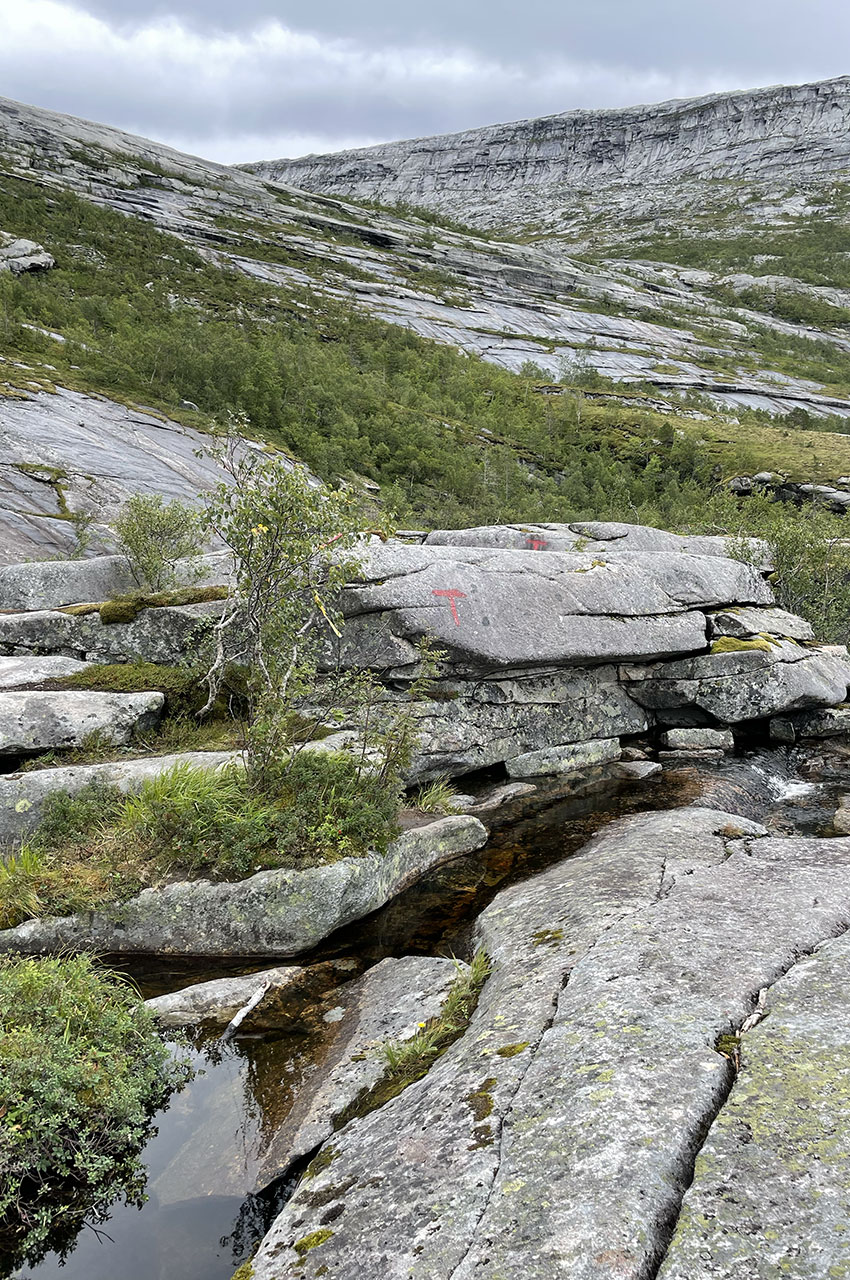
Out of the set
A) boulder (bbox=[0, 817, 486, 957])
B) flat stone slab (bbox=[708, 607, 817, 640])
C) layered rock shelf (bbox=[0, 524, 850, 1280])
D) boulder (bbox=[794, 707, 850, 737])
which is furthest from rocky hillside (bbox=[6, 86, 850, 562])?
boulder (bbox=[794, 707, 850, 737])

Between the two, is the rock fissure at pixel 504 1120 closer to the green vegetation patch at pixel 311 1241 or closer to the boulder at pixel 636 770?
the green vegetation patch at pixel 311 1241

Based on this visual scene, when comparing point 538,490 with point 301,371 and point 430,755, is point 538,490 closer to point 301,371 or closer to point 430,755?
point 301,371

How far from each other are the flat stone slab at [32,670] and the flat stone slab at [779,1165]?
16.2 m

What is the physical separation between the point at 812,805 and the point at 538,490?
187 feet

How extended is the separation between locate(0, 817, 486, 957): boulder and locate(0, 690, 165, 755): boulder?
4.95 m

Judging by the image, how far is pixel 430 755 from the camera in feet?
60.1

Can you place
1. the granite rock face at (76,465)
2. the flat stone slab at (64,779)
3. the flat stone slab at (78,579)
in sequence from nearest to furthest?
the flat stone slab at (64,779), the flat stone slab at (78,579), the granite rock face at (76,465)

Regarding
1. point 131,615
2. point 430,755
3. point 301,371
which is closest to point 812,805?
point 430,755

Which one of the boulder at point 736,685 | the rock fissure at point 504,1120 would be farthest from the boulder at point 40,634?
the boulder at point 736,685

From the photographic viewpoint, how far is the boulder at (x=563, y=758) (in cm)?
1966

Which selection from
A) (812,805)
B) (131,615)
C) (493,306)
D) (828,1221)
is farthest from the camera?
(493,306)

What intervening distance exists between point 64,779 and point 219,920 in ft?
15.2

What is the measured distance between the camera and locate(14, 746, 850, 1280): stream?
20.4 feet

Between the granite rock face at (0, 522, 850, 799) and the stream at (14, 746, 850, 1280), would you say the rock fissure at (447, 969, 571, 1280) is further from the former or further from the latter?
the granite rock face at (0, 522, 850, 799)
